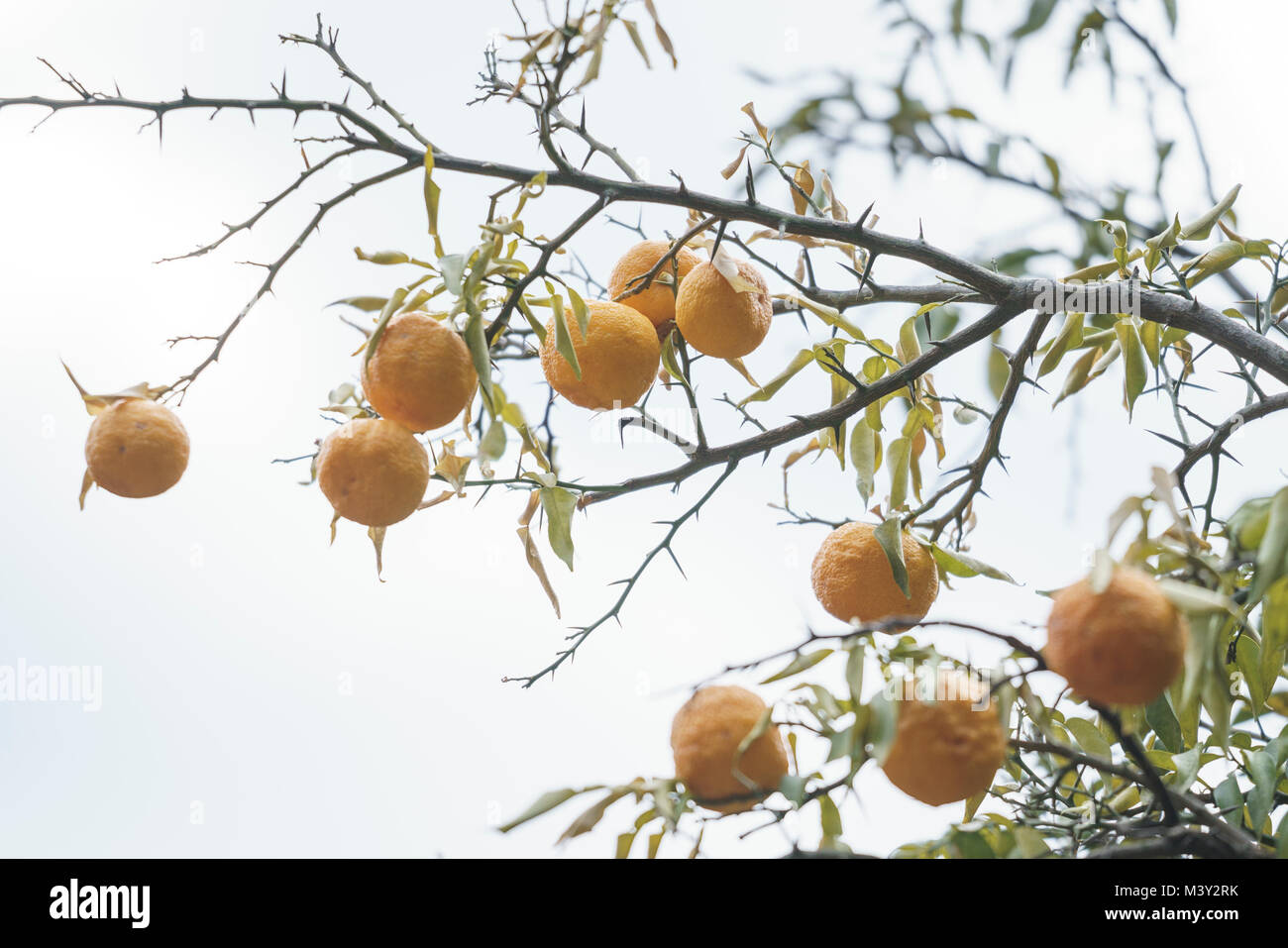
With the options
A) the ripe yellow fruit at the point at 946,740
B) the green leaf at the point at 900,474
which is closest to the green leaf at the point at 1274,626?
the ripe yellow fruit at the point at 946,740

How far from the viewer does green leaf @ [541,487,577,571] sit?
74cm

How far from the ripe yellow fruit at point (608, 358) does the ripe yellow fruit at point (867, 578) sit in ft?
0.59

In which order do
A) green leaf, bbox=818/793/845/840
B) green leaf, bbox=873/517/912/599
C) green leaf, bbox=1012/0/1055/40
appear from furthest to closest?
green leaf, bbox=1012/0/1055/40 < green leaf, bbox=873/517/912/599 < green leaf, bbox=818/793/845/840

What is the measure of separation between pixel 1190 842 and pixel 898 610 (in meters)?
0.27

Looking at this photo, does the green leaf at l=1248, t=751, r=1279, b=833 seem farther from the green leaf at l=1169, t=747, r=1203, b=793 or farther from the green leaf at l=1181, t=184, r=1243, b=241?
the green leaf at l=1181, t=184, r=1243, b=241

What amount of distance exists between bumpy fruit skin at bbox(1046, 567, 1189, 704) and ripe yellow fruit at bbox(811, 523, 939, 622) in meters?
0.24

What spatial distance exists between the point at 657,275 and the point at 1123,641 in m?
0.45

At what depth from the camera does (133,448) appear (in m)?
0.75

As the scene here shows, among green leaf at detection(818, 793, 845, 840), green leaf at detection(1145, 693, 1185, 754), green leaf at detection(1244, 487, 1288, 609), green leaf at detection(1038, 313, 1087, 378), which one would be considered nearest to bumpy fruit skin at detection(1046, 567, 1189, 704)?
green leaf at detection(1244, 487, 1288, 609)

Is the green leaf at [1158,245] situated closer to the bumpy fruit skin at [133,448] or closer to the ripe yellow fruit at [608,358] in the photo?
the ripe yellow fruit at [608,358]

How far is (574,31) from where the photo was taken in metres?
0.64

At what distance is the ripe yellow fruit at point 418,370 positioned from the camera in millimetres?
643
